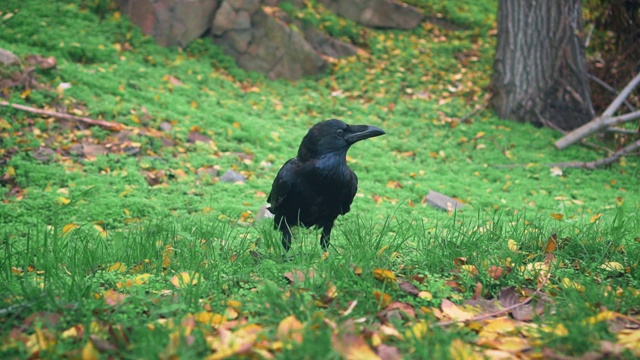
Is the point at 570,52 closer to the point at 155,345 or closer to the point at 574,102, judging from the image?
the point at 574,102

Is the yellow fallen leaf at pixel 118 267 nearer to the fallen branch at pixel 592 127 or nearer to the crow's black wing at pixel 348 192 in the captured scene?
the crow's black wing at pixel 348 192

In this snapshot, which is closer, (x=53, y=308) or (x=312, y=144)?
(x=53, y=308)

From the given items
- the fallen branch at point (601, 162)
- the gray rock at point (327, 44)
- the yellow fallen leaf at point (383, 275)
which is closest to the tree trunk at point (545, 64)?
the fallen branch at point (601, 162)

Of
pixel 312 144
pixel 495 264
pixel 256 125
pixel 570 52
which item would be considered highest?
pixel 570 52

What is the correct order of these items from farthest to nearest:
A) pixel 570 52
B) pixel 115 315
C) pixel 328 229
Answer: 1. pixel 570 52
2. pixel 328 229
3. pixel 115 315

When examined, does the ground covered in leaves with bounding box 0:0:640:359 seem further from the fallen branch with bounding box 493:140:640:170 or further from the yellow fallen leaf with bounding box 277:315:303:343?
the fallen branch with bounding box 493:140:640:170

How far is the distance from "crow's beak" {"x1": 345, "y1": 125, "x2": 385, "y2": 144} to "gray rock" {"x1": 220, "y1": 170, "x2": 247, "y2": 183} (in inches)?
113

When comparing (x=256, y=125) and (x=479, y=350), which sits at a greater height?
Answer: (x=479, y=350)

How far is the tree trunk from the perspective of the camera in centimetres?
867

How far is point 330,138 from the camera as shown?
3576 mm

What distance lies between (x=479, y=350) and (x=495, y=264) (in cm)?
95

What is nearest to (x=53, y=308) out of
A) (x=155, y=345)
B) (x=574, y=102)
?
(x=155, y=345)

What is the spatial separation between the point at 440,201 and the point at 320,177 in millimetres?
2641

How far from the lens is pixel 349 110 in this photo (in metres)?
9.16
